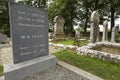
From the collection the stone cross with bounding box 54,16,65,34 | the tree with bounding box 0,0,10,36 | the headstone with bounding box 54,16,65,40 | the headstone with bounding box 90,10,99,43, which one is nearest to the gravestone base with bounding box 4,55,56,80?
the headstone with bounding box 90,10,99,43

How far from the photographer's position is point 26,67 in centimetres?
341

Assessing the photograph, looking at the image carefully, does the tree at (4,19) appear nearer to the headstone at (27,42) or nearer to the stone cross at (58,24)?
the stone cross at (58,24)

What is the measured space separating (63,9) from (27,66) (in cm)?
2167

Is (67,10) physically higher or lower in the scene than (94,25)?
higher

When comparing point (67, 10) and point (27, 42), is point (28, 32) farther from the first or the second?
point (67, 10)

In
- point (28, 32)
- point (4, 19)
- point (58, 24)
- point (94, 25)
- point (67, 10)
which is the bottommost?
point (28, 32)

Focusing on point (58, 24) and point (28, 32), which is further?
point (58, 24)

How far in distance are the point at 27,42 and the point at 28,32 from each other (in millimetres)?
282

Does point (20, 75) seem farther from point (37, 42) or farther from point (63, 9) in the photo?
point (63, 9)

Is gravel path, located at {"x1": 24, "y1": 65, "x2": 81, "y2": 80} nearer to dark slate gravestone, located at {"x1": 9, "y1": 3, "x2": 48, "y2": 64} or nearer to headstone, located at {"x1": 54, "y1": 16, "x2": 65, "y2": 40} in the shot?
dark slate gravestone, located at {"x1": 9, "y1": 3, "x2": 48, "y2": 64}

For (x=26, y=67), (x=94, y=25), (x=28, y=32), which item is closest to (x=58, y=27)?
(x=94, y=25)

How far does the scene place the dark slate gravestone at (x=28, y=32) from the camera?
335 cm

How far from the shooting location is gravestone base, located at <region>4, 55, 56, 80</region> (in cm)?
306

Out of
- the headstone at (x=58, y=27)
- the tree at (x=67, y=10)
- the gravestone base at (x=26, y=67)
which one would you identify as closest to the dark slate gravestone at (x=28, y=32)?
the gravestone base at (x=26, y=67)
